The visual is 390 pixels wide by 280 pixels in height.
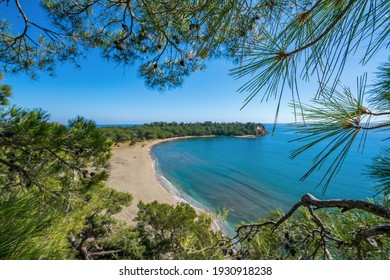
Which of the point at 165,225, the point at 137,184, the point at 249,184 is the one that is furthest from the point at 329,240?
the point at 249,184

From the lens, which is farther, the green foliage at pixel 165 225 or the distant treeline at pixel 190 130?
the distant treeline at pixel 190 130

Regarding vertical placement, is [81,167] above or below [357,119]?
below

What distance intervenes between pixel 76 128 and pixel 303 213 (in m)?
1.18

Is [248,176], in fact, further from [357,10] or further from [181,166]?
[357,10]

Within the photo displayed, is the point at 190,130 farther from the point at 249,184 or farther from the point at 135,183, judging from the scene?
the point at 135,183

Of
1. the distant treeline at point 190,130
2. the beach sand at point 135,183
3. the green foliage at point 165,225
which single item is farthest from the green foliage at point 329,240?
the distant treeline at point 190,130

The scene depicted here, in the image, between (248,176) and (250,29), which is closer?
(250,29)

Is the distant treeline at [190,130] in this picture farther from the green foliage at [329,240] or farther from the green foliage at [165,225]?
the green foliage at [329,240]

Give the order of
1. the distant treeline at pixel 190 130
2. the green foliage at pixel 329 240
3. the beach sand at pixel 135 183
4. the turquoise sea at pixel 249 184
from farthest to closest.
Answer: the distant treeline at pixel 190 130, the turquoise sea at pixel 249 184, the beach sand at pixel 135 183, the green foliage at pixel 329 240

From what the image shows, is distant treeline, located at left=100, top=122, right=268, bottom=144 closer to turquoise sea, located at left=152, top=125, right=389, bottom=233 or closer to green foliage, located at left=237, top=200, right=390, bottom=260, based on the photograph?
turquoise sea, located at left=152, top=125, right=389, bottom=233

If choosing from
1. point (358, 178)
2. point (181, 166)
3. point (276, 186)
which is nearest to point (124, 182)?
point (181, 166)

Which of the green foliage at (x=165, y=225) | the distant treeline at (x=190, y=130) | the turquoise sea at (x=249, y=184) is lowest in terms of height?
the turquoise sea at (x=249, y=184)

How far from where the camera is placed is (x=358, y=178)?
9.37 metres

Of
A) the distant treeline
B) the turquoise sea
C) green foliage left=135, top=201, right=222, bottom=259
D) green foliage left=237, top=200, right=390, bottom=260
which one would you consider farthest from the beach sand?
the distant treeline
